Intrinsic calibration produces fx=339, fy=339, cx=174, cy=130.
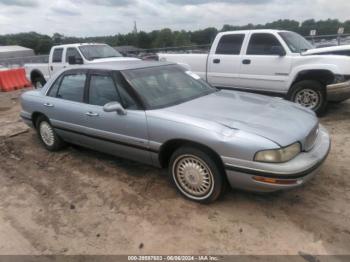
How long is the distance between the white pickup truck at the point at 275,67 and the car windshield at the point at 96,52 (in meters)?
3.75

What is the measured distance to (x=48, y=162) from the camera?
5.40m

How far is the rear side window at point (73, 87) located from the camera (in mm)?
4875

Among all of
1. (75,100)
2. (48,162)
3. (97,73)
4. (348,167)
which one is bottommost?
(48,162)

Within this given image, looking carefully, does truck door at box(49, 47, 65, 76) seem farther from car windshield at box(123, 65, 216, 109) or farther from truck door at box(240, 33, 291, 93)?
car windshield at box(123, 65, 216, 109)

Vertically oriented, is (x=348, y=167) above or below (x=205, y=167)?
below

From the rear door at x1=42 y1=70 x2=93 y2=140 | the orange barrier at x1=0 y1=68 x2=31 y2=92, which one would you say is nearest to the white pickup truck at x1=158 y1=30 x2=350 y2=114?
the rear door at x1=42 y1=70 x2=93 y2=140

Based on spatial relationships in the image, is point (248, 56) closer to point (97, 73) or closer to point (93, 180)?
→ point (97, 73)

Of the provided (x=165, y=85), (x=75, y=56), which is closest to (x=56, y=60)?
(x=75, y=56)

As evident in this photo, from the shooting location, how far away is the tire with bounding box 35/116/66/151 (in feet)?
18.3

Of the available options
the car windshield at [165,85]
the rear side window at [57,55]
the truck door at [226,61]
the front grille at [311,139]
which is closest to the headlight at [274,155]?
the front grille at [311,139]

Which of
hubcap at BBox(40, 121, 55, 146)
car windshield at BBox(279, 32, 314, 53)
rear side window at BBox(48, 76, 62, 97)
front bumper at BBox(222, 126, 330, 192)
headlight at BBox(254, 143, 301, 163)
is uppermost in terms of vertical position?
car windshield at BBox(279, 32, 314, 53)

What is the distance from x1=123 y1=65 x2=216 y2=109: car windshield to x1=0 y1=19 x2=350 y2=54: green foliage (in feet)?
14.5

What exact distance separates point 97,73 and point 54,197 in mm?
1734

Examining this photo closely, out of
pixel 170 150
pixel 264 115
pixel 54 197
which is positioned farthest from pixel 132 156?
pixel 264 115
